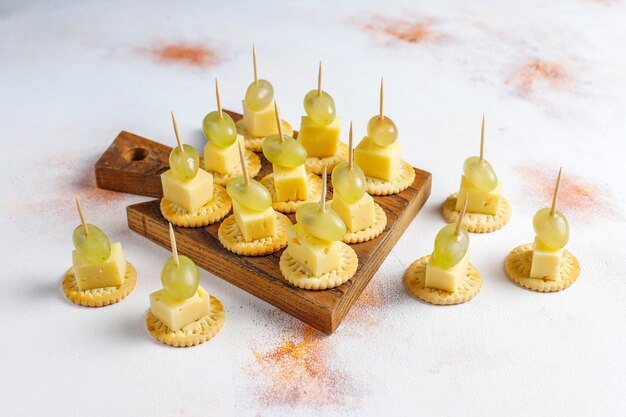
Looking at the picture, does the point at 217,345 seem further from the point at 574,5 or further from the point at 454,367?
the point at 574,5

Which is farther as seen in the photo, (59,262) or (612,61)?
(612,61)

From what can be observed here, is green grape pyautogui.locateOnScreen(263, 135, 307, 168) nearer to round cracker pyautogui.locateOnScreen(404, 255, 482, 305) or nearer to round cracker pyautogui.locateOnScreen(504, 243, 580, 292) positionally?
round cracker pyautogui.locateOnScreen(404, 255, 482, 305)

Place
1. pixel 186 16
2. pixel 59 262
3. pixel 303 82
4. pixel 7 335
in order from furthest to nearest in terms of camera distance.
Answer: pixel 186 16 → pixel 303 82 → pixel 59 262 → pixel 7 335

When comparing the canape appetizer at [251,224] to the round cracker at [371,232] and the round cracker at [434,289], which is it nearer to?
the round cracker at [371,232]

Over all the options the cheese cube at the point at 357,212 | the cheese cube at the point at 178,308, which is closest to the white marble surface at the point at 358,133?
the cheese cube at the point at 178,308

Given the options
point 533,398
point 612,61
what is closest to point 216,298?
point 533,398

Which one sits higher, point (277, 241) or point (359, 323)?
point (277, 241)

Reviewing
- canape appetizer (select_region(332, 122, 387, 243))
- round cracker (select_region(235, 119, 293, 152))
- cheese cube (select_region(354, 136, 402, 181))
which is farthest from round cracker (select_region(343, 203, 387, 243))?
round cracker (select_region(235, 119, 293, 152))
